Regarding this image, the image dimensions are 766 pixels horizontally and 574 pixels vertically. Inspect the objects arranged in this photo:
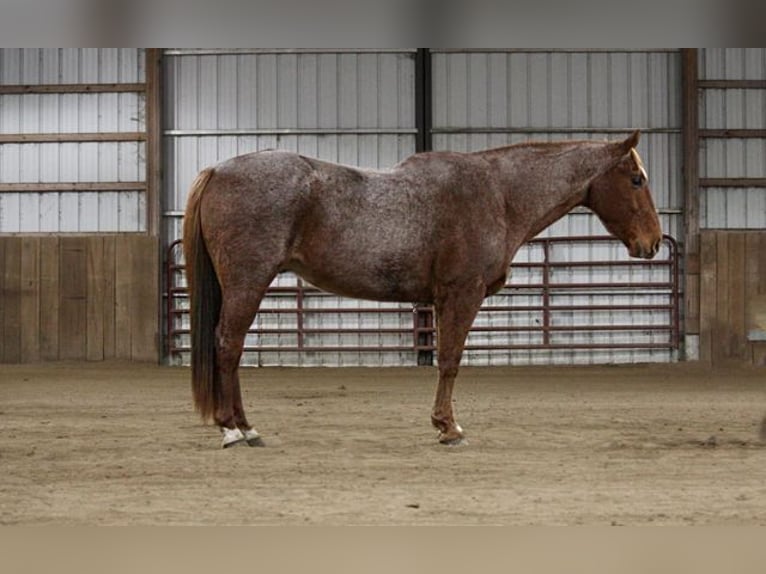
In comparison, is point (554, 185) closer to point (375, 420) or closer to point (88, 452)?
point (375, 420)

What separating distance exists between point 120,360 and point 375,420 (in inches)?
339

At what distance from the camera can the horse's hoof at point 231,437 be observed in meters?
5.43

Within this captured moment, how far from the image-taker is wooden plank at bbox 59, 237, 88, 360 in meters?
14.9

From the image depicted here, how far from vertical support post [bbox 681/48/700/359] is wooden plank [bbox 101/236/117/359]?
28.3ft

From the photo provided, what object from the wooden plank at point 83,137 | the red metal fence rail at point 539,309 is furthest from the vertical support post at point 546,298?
the wooden plank at point 83,137

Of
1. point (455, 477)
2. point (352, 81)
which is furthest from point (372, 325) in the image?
point (455, 477)

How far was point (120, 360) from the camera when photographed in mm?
14820

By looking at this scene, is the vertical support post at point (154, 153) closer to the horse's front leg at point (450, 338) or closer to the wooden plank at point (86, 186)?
the wooden plank at point (86, 186)

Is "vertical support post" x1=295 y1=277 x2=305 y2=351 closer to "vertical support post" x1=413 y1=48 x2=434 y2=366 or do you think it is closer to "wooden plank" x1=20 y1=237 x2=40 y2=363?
"vertical support post" x1=413 y1=48 x2=434 y2=366

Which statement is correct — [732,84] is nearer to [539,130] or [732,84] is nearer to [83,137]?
[539,130]

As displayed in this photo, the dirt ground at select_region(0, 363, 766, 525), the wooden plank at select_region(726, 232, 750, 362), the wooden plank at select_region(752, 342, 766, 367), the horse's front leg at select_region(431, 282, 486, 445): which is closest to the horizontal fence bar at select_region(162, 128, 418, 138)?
the wooden plank at select_region(726, 232, 750, 362)

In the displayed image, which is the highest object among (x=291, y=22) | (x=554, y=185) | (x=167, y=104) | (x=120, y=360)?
(x=167, y=104)

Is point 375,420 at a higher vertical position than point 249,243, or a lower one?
lower

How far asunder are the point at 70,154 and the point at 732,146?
10094 mm
